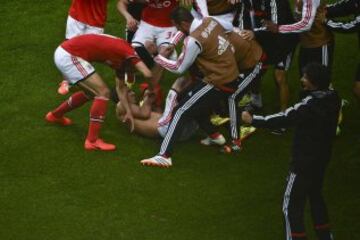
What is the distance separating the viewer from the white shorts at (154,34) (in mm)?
10438

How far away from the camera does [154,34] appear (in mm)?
10453

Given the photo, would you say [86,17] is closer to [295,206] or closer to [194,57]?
[194,57]

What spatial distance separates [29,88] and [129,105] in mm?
1938

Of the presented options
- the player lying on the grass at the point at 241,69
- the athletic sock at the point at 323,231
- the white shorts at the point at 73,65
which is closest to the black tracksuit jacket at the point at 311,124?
the athletic sock at the point at 323,231

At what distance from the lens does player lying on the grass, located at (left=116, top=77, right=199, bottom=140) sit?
9.48m

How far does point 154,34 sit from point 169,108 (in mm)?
1327

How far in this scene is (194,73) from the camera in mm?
9414

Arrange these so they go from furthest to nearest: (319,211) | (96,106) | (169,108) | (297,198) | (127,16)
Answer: (127,16)
(169,108)
(96,106)
(319,211)
(297,198)

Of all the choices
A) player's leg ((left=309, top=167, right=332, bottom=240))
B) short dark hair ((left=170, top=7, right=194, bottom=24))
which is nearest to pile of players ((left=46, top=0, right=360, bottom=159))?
short dark hair ((left=170, top=7, right=194, bottom=24))

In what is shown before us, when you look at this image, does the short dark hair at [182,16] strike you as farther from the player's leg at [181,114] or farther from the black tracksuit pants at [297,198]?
the black tracksuit pants at [297,198]

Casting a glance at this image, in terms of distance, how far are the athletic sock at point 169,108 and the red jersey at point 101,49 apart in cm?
63

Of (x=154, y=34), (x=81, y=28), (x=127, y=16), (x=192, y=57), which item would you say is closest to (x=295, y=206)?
(x=192, y=57)

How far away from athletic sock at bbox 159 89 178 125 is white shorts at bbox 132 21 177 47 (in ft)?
3.63

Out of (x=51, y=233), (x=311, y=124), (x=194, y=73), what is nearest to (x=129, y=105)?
(x=194, y=73)
